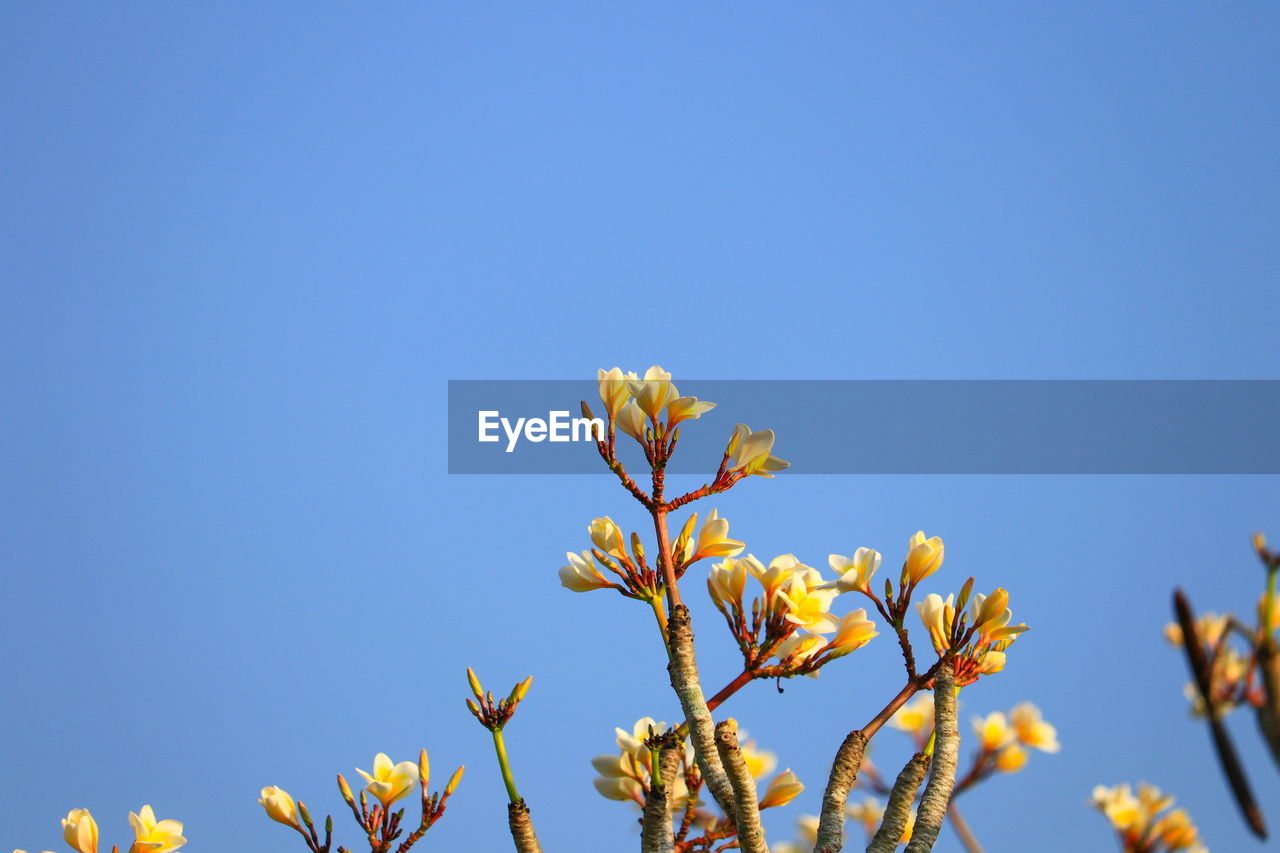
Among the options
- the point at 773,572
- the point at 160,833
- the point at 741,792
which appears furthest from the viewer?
the point at 160,833

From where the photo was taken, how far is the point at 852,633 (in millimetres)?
2066

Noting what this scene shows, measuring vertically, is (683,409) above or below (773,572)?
above

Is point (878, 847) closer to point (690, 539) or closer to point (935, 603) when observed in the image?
point (935, 603)

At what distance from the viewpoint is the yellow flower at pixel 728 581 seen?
204 cm

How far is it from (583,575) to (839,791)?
2.02ft

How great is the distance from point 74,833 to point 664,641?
4.65 feet

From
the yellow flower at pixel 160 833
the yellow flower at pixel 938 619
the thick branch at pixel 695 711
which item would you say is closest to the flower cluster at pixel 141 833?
the yellow flower at pixel 160 833

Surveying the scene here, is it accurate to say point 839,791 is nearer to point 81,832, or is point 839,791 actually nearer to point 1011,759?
point 1011,759

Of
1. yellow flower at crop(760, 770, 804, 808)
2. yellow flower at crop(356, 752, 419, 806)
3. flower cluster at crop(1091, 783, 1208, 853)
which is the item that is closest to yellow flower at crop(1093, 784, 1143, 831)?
flower cluster at crop(1091, 783, 1208, 853)

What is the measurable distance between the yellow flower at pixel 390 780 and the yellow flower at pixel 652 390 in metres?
0.94

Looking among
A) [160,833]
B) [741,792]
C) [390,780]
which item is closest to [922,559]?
[741,792]

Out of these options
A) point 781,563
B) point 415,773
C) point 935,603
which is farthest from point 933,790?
point 415,773

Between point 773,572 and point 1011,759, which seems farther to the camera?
point 1011,759

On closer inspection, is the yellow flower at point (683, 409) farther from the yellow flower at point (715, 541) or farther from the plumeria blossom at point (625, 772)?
the plumeria blossom at point (625, 772)
